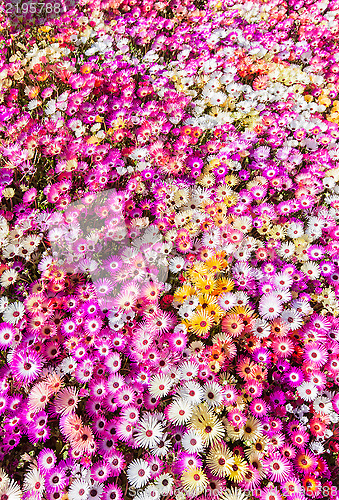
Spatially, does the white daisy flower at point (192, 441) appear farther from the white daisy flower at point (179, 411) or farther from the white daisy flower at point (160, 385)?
the white daisy flower at point (160, 385)

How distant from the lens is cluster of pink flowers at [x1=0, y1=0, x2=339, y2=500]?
170 centimetres

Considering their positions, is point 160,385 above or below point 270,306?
above

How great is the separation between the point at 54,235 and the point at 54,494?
5.16 ft

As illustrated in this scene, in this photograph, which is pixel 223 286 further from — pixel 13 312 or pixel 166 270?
pixel 13 312

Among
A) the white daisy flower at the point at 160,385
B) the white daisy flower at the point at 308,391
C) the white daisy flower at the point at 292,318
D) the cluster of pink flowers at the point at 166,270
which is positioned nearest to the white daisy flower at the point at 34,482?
the cluster of pink flowers at the point at 166,270

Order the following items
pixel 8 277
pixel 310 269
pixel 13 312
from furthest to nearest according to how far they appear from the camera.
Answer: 1. pixel 310 269
2. pixel 8 277
3. pixel 13 312

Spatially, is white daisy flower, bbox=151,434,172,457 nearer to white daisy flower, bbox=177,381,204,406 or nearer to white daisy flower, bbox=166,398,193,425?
white daisy flower, bbox=166,398,193,425

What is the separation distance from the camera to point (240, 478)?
1.62 m

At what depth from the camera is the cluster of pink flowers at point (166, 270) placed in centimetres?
170

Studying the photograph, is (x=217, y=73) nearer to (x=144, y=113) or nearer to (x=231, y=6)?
(x=144, y=113)

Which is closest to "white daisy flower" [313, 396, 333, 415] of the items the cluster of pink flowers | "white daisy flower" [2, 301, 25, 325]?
the cluster of pink flowers

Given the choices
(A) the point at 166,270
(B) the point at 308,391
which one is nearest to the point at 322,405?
(B) the point at 308,391

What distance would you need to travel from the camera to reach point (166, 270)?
224 cm

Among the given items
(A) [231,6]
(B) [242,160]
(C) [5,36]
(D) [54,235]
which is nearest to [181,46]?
(A) [231,6]
